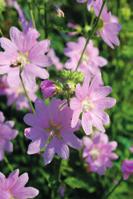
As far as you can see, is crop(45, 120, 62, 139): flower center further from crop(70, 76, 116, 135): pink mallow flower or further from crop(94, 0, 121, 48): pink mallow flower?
crop(94, 0, 121, 48): pink mallow flower

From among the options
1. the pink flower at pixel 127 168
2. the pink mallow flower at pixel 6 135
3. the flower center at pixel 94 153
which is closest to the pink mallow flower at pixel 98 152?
the flower center at pixel 94 153

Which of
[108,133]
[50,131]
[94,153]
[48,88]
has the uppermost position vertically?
[48,88]

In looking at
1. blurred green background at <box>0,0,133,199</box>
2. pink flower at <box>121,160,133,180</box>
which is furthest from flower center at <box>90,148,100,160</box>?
pink flower at <box>121,160,133,180</box>

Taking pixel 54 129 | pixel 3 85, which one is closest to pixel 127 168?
pixel 54 129

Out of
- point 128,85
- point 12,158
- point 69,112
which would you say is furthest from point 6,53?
point 128,85

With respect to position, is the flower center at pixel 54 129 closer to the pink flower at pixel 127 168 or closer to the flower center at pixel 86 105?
the flower center at pixel 86 105

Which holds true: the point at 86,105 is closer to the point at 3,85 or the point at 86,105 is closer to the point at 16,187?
the point at 16,187
